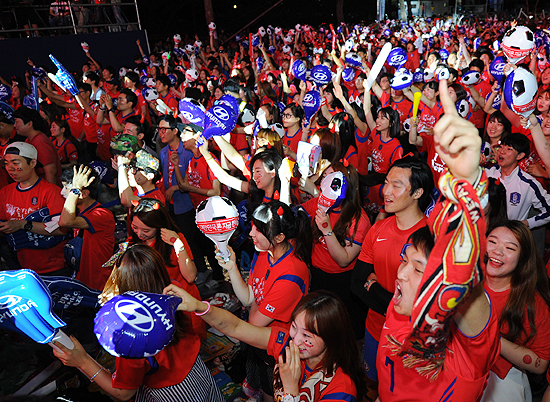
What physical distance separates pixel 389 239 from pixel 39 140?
410cm

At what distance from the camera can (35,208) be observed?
11.8 feet

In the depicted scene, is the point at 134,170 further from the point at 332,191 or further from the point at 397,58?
the point at 397,58

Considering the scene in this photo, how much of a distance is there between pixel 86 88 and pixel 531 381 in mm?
7434

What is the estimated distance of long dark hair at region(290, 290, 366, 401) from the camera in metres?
1.86

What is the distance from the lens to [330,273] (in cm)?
306

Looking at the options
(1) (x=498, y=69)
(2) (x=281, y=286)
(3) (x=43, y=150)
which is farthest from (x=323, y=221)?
(1) (x=498, y=69)

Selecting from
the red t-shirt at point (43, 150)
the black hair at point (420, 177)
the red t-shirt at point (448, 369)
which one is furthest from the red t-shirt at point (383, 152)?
the red t-shirt at point (43, 150)

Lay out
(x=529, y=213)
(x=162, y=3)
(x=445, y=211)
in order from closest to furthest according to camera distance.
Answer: (x=445, y=211) → (x=529, y=213) → (x=162, y=3)

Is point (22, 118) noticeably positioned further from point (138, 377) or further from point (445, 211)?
point (445, 211)

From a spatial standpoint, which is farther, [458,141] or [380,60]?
[380,60]

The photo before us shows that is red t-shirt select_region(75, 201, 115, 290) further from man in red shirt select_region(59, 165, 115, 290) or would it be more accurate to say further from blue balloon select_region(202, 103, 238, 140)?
blue balloon select_region(202, 103, 238, 140)

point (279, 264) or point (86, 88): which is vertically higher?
point (86, 88)

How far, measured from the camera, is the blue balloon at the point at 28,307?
166 centimetres

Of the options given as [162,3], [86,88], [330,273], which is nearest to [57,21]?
[86,88]
